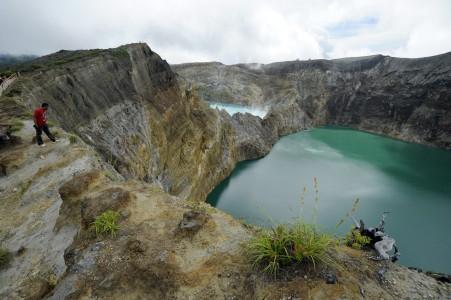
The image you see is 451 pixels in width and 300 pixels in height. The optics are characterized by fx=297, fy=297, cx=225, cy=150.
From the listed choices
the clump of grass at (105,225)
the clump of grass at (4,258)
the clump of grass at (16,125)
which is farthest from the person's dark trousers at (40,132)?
the clump of grass at (105,225)

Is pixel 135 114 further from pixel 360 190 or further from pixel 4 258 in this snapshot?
pixel 360 190

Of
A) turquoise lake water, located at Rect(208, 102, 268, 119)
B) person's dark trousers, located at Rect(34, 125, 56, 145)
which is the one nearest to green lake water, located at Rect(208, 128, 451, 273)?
person's dark trousers, located at Rect(34, 125, 56, 145)

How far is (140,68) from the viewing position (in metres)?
38.7

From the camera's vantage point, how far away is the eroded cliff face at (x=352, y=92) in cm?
8500

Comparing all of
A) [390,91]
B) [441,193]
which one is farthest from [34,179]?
[390,91]

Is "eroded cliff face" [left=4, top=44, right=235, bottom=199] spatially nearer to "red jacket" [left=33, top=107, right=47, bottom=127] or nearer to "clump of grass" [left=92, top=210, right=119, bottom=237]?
"red jacket" [left=33, top=107, right=47, bottom=127]

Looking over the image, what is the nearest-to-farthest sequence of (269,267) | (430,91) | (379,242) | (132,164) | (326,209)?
(269,267)
(379,242)
(132,164)
(326,209)
(430,91)

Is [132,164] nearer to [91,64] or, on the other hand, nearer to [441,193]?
[91,64]

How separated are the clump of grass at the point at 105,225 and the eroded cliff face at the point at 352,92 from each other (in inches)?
3048

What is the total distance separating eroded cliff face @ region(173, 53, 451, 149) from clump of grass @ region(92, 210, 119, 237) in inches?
3048

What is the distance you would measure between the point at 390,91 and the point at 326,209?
80.3 m

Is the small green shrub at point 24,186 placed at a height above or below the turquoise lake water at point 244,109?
above

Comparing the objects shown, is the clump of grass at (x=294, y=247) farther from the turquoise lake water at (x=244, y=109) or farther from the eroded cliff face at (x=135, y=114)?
the turquoise lake water at (x=244, y=109)


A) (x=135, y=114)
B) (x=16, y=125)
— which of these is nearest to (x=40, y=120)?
(x=16, y=125)
